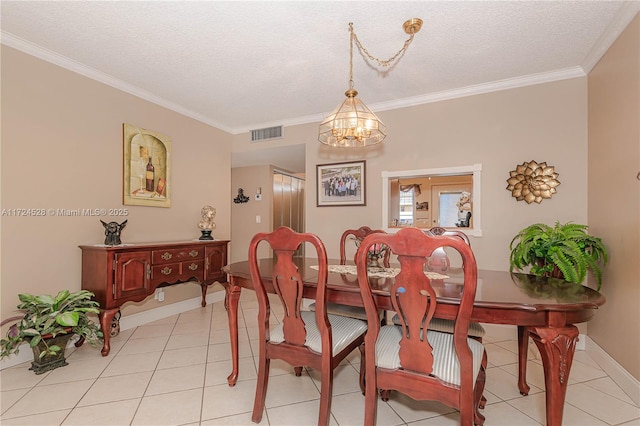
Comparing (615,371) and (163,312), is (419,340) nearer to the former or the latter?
(615,371)

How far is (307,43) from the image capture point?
233cm

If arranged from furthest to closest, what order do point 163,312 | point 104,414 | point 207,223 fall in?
1. point 207,223
2. point 163,312
3. point 104,414

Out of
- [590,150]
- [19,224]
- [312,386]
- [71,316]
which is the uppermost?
[590,150]

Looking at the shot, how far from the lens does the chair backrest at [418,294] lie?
1.17 metres

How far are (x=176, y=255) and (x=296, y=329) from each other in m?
2.01

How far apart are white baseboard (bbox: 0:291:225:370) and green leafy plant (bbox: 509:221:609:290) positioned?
3.54 metres

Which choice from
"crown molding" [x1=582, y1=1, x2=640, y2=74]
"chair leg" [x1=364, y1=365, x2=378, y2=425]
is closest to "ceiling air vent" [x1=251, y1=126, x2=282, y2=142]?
"crown molding" [x1=582, y1=1, x2=640, y2=74]

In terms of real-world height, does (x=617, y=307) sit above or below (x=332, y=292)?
below

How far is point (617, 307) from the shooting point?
6.98 feet

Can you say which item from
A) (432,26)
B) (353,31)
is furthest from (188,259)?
(432,26)

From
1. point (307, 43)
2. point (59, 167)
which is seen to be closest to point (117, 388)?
point (59, 167)

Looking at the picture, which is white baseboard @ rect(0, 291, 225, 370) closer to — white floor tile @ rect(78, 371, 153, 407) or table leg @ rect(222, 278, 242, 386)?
white floor tile @ rect(78, 371, 153, 407)

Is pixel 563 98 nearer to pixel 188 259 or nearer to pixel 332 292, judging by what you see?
pixel 332 292

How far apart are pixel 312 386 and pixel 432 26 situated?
264 centimetres
